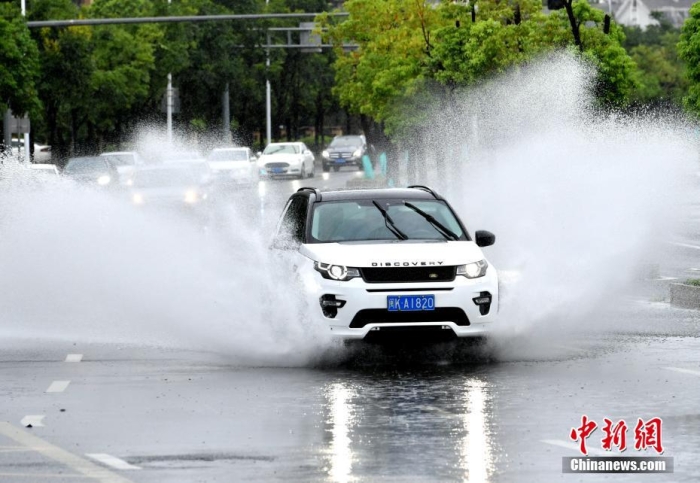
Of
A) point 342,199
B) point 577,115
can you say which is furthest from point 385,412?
point 577,115

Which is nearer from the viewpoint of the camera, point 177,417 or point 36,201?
point 177,417

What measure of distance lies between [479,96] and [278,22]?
62.6 metres

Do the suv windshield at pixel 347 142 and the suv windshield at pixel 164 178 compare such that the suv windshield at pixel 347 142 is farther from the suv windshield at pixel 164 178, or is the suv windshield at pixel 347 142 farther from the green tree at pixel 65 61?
the suv windshield at pixel 164 178

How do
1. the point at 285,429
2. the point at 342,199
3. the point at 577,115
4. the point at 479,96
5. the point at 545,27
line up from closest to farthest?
the point at 285,429 → the point at 342,199 → the point at 577,115 → the point at 545,27 → the point at 479,96

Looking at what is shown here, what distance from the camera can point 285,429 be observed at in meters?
10.9

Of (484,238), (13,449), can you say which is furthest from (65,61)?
(13,449)

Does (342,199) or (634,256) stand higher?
(342,199)

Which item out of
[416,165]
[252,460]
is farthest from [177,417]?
[416,165]

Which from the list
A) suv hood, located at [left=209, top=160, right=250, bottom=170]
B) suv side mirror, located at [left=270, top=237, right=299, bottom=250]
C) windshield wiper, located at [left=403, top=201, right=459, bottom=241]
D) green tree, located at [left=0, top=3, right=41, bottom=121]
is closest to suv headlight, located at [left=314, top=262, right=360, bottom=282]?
suv side mirror, located at [left=270, top=237, right=299, bottom=250]

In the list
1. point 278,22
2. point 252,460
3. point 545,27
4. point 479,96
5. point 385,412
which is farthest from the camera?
point 278,22

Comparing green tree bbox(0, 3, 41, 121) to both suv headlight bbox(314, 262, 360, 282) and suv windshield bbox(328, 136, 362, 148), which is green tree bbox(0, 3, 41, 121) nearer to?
suv headlight bbox(314, 262, 360, 282)

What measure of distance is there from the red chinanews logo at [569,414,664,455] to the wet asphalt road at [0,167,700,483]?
8cm

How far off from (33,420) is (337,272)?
12.7ft

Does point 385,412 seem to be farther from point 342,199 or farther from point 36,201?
point 36,201
